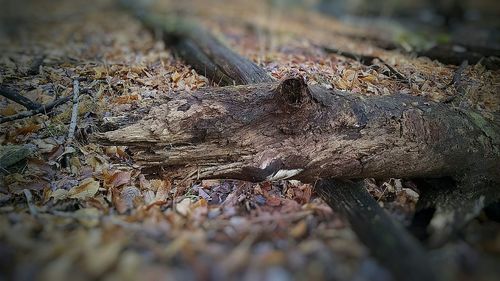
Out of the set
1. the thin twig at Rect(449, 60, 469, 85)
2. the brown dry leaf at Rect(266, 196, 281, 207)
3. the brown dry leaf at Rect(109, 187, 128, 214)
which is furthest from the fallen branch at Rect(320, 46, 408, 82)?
the brown dry leaf at Rect(109, 187, 128, 214)

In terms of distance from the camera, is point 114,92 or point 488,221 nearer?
point 488,221

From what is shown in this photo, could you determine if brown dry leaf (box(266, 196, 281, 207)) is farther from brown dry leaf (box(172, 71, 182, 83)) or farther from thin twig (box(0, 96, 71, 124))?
thin twig (box(0, 96, 71, 124))

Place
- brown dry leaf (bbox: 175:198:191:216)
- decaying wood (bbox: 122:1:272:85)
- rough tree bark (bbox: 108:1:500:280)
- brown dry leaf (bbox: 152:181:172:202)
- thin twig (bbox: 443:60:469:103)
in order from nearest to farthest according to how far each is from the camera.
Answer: brown dry leaf (bbox: 175:198:191:216), rough tree bark (bbox: 108:1:500:280), brown dry leaf (bbox: 152:181:172:202), thin twig (bbox: 443:60:469:103), decaying wood (bbox: 122:1:272:85)

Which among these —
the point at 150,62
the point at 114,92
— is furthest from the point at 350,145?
the point at 150,62

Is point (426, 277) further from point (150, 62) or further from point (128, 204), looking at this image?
point (150, 62)

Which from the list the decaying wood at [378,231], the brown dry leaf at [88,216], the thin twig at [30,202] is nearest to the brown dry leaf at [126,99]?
the thin twig at [30,202]

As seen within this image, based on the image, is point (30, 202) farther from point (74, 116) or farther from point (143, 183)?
point (74, 116)

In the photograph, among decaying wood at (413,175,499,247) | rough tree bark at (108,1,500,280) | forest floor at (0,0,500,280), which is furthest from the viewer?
rough tree bark at (108,1,500,280)
